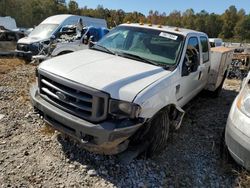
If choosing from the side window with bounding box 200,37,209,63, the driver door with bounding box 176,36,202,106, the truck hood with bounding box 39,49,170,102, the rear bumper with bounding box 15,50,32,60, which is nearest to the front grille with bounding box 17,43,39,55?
the rear bumper with bounding box 15,50,32,60

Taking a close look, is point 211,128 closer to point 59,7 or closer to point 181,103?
point 181,103

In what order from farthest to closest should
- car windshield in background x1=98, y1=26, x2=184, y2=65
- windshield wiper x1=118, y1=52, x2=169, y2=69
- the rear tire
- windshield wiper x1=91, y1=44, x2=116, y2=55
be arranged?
windshield wiper x1=91, y1=44, x2=116, y2=55 → car windshield in background x1=98, y1=26, x2=184, y2=65 → windshield wiper x1=118, y1=52, x2=169, y2=69 → the rear tire

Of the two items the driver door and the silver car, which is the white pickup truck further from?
the silver car

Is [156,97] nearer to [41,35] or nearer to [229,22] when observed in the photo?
[41,35]

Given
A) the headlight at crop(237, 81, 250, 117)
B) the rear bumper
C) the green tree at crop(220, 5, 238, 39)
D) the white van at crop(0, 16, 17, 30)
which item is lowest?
the green tree at crop(220, 5, 238, 39)

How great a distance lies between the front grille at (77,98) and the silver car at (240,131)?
161cm

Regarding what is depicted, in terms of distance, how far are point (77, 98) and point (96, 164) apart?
1.01 metres

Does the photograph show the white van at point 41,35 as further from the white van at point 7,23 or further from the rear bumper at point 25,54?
the white van at point 7,23

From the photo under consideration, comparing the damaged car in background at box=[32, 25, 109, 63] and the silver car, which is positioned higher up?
the silver car

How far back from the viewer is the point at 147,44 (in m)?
4.92

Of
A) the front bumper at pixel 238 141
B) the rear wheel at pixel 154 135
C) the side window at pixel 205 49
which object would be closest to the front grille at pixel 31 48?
the side window at pixel 205 49

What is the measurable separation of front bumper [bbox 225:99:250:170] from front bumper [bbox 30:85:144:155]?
1.15 meters

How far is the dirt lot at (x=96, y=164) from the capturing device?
3.64 metres

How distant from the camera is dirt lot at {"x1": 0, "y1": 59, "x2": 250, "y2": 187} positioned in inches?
143
